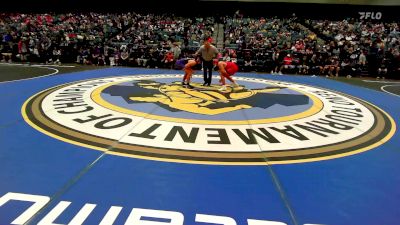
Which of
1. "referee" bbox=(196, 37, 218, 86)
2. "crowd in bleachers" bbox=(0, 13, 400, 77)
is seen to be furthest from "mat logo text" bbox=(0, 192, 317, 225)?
"crowd in bleachers" bbox=(0, 13, 400, 77)

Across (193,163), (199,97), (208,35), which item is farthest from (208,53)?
(208,35)

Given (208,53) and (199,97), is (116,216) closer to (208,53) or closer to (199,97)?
(199,97)

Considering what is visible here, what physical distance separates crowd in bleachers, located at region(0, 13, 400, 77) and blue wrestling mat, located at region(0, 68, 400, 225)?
929cm

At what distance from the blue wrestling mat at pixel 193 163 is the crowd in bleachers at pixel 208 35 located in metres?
9.29

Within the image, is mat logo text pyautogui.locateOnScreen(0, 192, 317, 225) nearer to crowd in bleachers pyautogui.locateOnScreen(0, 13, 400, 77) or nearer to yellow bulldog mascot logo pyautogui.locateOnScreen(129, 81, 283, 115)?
yellow bulldog mascot logo pyautogui.locateOnScreen(129, 81, 283, 115)

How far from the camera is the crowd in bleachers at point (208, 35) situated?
50.8 feet

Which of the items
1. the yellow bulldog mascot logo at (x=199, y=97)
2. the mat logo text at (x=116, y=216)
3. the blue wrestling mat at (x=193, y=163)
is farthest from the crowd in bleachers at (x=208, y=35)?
the mat logo text at (x=116, y=216)

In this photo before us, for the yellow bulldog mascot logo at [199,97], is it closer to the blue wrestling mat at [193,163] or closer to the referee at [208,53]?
the blue wrestling mat at [193,163]

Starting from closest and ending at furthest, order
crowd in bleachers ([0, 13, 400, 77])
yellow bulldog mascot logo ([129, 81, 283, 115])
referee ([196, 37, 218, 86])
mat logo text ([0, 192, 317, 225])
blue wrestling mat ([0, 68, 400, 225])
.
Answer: mat logo text ([0, 192, 317, 225]), blue wrestling mat ([0, 68, 400, 225]), yellow bulldog mascot logo ([129, 81, 283, 115]), referee ([196, 37, 218, 86]), crowd in bleachers ([0, 13, 400, 77])

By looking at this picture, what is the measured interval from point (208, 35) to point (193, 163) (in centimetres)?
1620

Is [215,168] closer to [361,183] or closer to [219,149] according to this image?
[219,149]

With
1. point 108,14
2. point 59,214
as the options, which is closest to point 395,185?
point 59,214

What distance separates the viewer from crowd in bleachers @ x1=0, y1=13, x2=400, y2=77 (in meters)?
15.5

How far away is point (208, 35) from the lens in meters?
19.0
